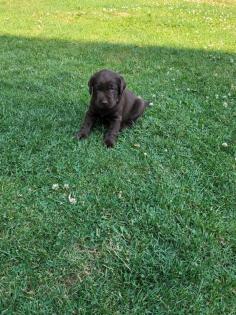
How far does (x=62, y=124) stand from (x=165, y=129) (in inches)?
46.5

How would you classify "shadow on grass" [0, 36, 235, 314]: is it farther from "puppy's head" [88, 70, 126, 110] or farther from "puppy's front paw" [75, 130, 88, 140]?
"puppy's head" [88, 70, 126, 110]

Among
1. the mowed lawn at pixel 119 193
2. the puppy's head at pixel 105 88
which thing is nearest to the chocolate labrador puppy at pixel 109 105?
the puppy's head at pixel 105 88

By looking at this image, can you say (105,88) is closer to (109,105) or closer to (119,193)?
(109,105)

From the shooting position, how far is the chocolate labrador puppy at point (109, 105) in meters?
4.68

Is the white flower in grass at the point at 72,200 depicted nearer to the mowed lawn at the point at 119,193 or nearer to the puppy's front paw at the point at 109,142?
the mowed lawn at the point at 119,193

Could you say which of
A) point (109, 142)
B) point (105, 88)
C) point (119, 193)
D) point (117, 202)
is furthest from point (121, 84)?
point (117, 202)

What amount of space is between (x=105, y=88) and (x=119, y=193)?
4.14ft

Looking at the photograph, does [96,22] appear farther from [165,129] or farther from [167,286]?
[167,286]

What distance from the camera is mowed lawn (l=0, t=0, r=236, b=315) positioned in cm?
303

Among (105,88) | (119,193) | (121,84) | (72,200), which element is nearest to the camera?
(72,200)

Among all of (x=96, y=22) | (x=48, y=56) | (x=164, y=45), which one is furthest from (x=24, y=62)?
(x=96, y=22)

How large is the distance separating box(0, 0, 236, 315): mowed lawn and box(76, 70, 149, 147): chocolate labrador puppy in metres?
0.13

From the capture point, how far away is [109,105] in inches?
185

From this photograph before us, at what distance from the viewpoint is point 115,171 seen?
168 inches
